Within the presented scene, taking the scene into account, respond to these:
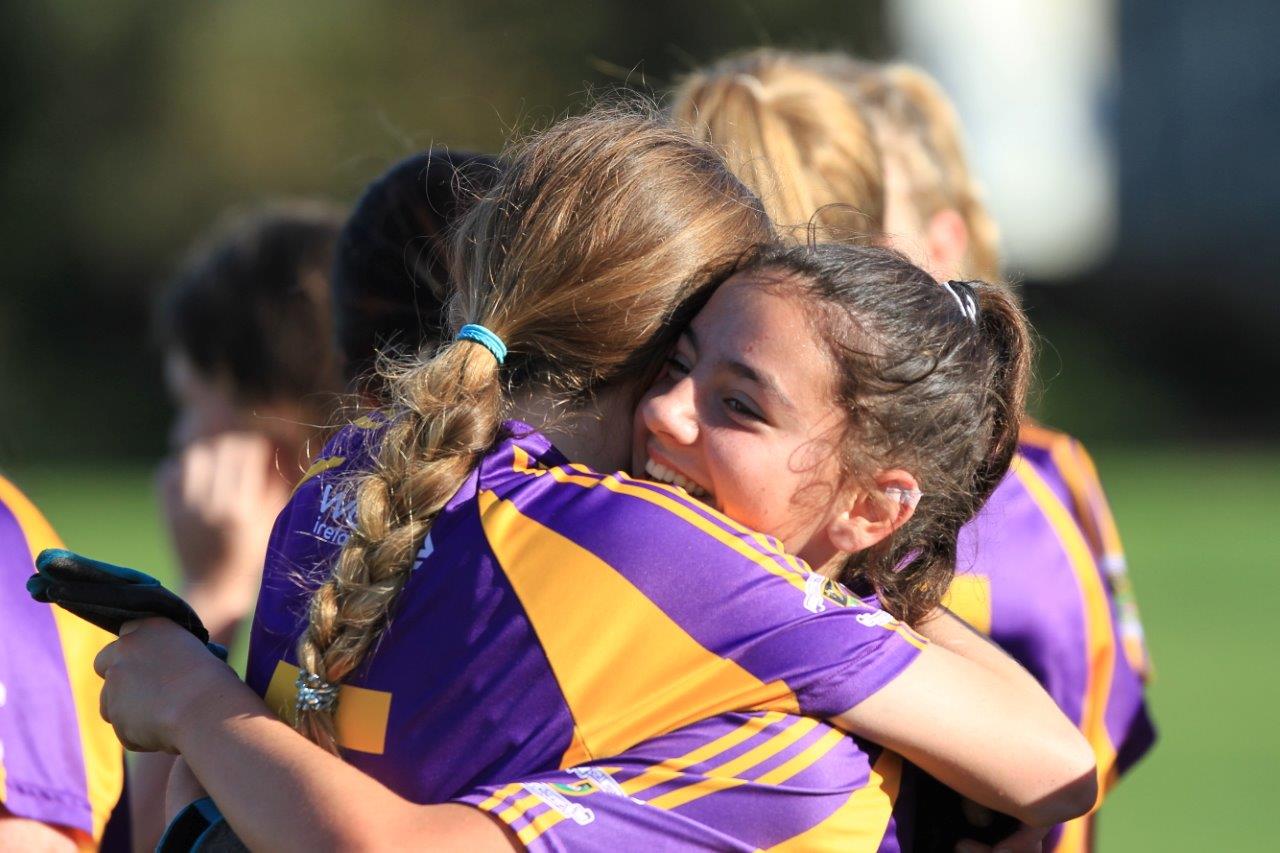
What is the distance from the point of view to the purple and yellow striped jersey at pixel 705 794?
5.79ft

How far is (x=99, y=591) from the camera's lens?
6.52 feet

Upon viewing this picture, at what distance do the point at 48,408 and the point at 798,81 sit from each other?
65.9 ft

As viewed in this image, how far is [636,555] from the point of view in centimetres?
183

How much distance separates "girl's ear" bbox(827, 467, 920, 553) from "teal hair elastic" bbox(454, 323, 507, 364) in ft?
1.70

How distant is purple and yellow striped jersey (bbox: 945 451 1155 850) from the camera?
2646 millimetres

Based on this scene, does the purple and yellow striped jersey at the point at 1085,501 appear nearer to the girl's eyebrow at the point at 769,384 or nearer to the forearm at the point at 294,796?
the girl's eyebrow at the point at 769,384

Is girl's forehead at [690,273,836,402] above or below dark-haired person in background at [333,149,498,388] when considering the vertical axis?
below

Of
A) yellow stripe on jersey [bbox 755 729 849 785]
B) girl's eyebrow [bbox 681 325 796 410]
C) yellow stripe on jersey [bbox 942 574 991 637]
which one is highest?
girl's eyebrow [bbox 681 325 796 410]

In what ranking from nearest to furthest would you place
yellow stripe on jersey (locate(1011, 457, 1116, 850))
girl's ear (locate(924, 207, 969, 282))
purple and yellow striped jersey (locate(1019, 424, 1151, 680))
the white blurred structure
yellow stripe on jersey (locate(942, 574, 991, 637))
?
1. yellow stripe on jersey (locate(942, 574, 991, 637))
2. yellow stripe on jersey (locate(1011, 457, 1116, 850))
3. purple and yellow striped jersey (locate(1019, 424, 1151, 680))
4. girl's ear (locate(924, 207, 969, 282))
5. the white blurred structure

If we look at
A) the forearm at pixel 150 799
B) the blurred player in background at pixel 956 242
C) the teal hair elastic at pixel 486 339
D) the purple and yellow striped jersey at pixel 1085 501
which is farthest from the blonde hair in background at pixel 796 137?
the forearm at pixel 150 799

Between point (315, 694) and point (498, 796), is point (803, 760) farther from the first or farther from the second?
point (315, 694)

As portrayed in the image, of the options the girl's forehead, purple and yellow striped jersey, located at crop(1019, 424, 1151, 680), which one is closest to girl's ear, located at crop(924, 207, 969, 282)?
purple and yellow striped jersey, located at crop(1019, 424, 1151, 680)

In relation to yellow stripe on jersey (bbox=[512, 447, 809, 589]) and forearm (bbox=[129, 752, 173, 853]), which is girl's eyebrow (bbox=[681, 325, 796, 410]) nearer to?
yellow stripe on jersey (bbox=[512, 447, 809, 589])

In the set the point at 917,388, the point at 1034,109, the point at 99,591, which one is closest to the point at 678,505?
the point at 917,388
